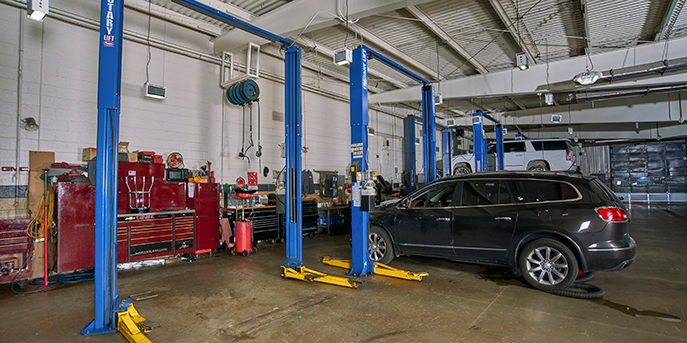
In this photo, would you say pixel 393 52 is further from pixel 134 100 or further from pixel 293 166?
pixel 134 100

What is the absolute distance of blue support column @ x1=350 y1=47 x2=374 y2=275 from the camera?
4.54 m

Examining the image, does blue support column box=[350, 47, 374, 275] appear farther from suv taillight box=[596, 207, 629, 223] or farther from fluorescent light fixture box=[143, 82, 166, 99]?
fluorescent light fixture box=[143, 82, 166, 99]

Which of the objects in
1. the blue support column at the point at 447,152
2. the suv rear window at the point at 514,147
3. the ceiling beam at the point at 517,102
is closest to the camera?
the blue support column at the point at 447,152

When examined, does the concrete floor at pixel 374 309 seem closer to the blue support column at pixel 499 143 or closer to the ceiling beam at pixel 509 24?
the ceiling beam at pixel 509 24

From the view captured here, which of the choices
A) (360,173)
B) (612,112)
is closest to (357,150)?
(360,173)

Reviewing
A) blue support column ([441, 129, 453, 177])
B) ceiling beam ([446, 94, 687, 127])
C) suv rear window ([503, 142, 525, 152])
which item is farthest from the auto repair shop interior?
suv rear window ([503, 142, 525, 152])

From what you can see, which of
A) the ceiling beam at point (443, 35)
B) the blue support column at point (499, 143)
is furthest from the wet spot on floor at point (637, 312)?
the blue support column at point (499, 143)

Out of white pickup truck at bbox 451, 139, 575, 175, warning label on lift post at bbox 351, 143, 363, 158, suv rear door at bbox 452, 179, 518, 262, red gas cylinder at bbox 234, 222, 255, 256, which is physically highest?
white pickup truck at bbox 451, 139, 575, 175

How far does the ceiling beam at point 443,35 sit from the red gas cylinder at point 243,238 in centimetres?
520

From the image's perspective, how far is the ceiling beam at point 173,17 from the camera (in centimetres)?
586

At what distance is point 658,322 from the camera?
294cm

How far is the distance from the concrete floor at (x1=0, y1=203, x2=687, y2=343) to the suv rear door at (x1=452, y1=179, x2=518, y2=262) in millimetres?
416

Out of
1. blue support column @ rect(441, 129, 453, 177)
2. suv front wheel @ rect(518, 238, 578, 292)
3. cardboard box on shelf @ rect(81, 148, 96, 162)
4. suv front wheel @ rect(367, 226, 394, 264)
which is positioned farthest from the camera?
blue support column @ rect(441, 129, 453, 177)

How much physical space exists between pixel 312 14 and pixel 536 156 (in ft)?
38.2
